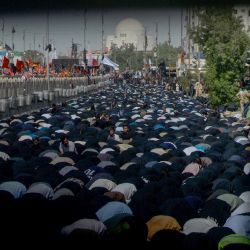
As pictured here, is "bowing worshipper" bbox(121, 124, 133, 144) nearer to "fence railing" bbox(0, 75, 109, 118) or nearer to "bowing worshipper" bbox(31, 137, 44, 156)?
"bowing worshipper" bbox(31, 137, 44, 156)

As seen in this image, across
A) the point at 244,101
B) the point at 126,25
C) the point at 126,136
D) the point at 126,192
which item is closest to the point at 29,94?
the point at 126,25

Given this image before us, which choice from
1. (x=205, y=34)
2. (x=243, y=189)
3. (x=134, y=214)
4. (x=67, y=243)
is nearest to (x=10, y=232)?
(x=67, y=243)

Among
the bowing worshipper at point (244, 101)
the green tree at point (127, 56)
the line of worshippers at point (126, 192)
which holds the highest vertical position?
the green tree at point (127, 56)

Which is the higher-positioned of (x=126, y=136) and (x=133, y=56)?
(x=133, y=56)

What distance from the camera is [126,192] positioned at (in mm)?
12117

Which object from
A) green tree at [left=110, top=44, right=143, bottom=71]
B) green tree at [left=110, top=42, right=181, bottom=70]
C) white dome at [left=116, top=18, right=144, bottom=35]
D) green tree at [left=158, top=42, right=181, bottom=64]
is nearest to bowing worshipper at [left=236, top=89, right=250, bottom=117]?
white dome at [left=116, top=18, right=144, bottom=35]

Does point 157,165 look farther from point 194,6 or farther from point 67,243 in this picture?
point 194,6

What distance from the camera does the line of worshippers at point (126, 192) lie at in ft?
30.5

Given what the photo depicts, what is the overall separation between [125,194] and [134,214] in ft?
5.16

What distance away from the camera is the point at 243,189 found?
1209cm

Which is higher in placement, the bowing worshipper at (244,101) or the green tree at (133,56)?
the green tree at (133,56)

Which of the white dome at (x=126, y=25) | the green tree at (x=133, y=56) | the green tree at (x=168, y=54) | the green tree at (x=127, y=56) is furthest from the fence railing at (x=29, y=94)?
the green tree at (x=168, y=54)

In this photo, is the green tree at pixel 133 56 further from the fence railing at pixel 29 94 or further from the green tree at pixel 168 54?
the fence railing at pixel 29 94

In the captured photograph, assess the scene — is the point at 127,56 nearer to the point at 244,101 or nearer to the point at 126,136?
the point at 244,101
